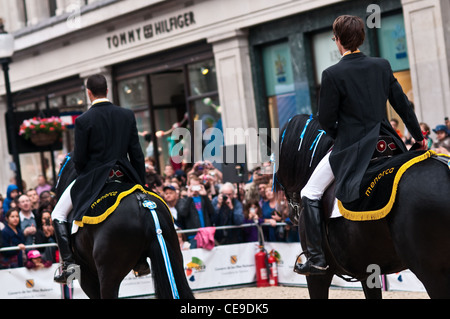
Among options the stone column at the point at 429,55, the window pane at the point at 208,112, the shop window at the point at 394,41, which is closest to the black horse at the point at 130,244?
the stone column at the point at 429,55

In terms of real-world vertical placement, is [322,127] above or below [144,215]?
above

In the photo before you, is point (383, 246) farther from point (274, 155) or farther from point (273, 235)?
point (273, 235)

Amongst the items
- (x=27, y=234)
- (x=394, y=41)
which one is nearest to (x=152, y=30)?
(x=394, y=41)

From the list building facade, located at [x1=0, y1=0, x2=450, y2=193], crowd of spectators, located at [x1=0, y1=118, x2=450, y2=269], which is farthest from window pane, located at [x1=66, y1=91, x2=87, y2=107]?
crowd of spectators, located at [x1=0, y1=118, x2=450, y2=269]

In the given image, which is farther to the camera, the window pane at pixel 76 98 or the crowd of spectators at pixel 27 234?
the window pane at pixel 76 98

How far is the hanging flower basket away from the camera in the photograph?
1983 cm

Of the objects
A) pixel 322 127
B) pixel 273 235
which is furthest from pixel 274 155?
pixel 273 235

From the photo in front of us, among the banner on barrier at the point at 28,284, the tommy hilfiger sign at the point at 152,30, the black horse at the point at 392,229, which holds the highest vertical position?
the tommy hilfiger sign at the point at 152,30

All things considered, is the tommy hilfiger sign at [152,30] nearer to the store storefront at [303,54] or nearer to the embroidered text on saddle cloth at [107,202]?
the store storefront at [303,54]

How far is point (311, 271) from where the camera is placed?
6.70 m

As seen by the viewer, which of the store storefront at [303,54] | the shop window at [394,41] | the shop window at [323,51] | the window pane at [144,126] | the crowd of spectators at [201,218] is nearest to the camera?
the crowd of spectators at [201,218]

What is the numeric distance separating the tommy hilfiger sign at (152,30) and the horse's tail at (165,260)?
16192 mm

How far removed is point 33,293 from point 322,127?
8864 mm

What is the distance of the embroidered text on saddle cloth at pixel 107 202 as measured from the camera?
26.9 feet
